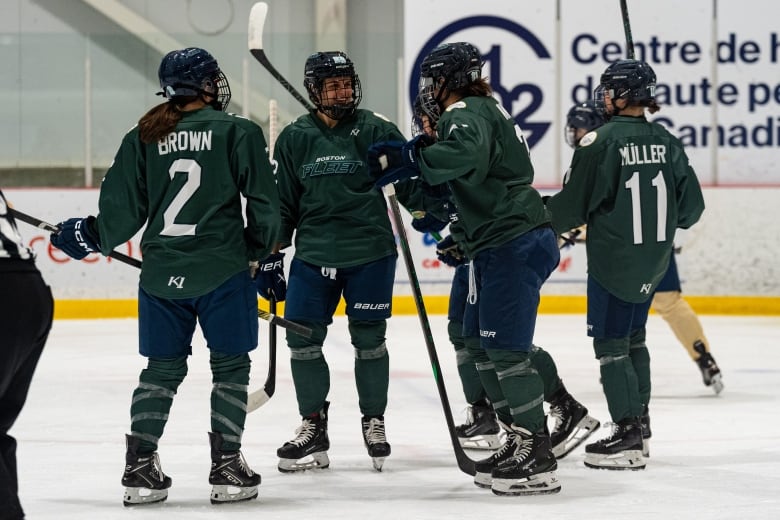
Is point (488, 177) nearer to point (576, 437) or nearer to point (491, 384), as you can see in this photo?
point (491, 384)

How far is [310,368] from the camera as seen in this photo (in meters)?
4.06

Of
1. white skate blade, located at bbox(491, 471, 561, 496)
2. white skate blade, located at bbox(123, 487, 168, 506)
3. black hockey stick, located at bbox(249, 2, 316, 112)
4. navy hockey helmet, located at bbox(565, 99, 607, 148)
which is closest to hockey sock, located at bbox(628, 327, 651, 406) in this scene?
white skate blade, located at bbox(491, 471, 561, 496)

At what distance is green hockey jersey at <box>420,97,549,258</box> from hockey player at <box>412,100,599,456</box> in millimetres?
380

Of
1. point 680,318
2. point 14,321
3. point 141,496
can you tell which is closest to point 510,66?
point 680,318

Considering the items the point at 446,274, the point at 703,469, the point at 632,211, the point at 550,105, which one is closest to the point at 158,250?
the point at 632,211

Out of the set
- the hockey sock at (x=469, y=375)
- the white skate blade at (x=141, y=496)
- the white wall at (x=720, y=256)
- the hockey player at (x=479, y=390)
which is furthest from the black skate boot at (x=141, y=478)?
the white wall at (x=720, y=256)

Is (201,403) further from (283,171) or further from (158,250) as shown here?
(158,250)

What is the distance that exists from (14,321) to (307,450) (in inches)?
60.3

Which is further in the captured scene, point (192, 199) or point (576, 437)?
point (576, 437)

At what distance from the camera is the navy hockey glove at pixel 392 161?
140 inches

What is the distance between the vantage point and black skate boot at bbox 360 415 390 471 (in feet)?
13.0

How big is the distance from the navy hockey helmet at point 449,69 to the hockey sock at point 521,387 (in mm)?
741

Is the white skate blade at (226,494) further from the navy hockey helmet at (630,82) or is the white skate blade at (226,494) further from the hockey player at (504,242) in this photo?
the navy hockey helmet at (630,82)

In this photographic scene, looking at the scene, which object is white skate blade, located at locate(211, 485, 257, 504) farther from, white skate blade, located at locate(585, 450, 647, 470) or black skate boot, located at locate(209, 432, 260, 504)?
white skate blade, located at locate(585, 450, 647, 470)
